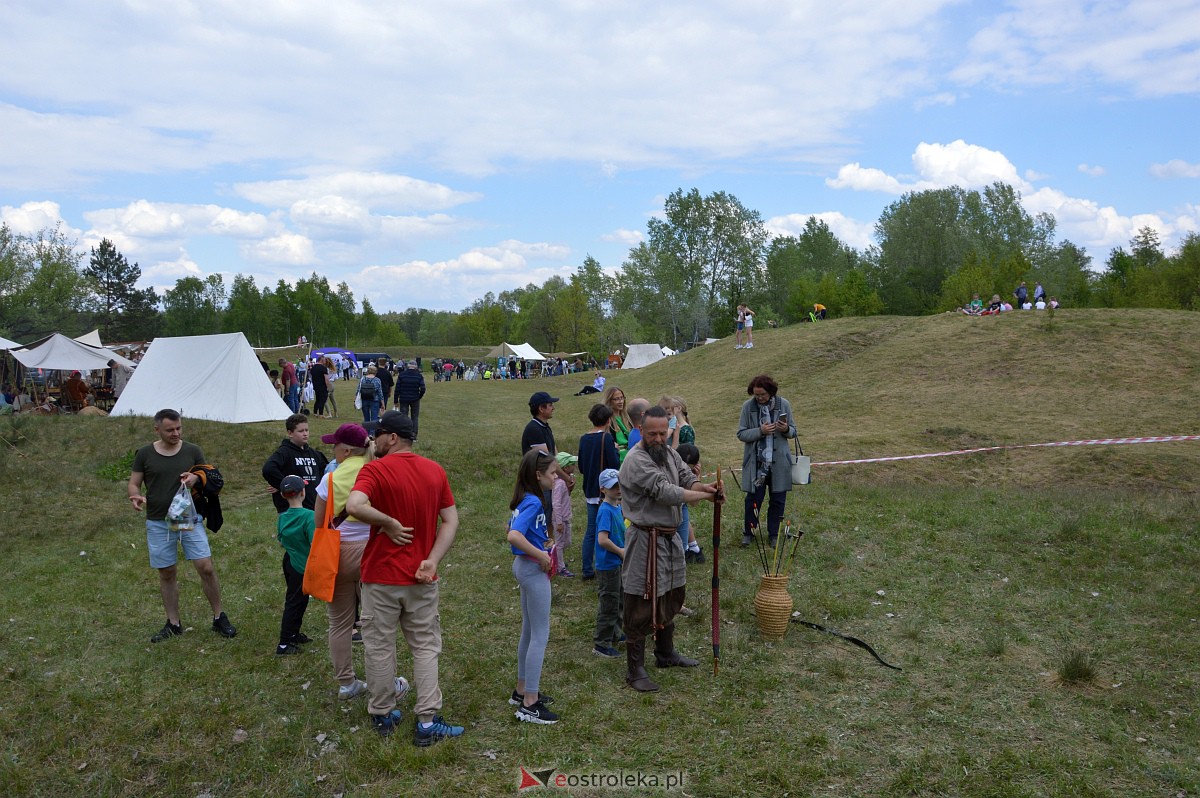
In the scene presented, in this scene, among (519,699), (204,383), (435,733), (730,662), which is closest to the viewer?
(435,733)

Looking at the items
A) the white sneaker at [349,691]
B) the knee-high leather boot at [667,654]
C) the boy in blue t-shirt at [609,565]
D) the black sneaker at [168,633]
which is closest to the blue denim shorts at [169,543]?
the black sneaker at [168,633]

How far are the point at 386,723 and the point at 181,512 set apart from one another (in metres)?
2.74

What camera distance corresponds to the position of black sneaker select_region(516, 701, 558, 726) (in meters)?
4.57

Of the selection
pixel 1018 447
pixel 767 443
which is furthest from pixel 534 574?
pixel 1018 447

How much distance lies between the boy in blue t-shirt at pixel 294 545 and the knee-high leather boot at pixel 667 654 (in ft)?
8.55

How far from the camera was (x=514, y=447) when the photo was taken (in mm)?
14039

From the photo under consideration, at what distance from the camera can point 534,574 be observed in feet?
15.0

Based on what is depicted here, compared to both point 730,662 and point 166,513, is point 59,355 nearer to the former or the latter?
point 166,513

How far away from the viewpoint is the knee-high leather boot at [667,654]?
5383mm

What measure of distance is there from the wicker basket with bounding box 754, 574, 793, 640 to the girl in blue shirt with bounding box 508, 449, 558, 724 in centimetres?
204

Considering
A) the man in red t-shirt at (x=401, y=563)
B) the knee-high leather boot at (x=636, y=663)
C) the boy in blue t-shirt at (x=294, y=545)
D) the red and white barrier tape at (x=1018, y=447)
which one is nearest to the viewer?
the man in red t-shirt at (x=401, y=563)

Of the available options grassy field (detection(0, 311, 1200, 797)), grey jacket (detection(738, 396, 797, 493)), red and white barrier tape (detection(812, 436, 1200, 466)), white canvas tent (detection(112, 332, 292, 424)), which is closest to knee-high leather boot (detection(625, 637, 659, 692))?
grassy field (detection(0, 311, 1200, 797))

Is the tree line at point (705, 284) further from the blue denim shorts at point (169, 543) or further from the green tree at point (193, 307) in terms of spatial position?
the blue denim shorts at point (169, 543)

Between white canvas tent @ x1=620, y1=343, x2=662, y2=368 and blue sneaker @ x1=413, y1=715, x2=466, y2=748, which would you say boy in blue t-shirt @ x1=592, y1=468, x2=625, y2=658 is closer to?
blue sneaker @ x1=413, y1=715, x2=466, y2=748
